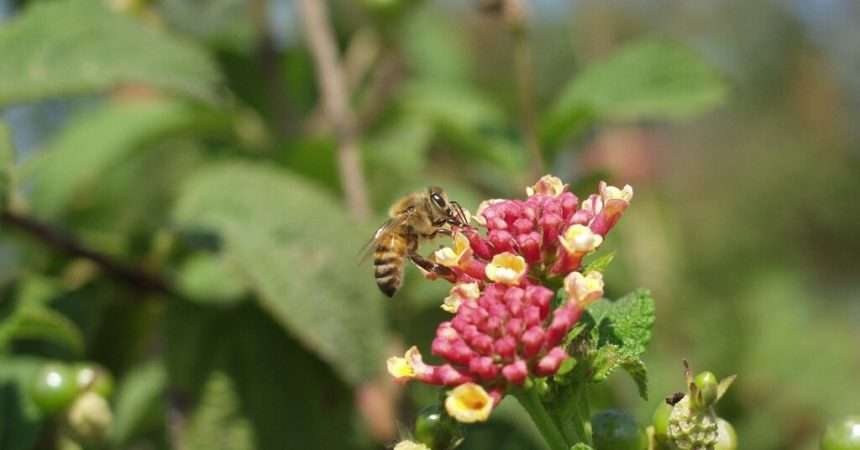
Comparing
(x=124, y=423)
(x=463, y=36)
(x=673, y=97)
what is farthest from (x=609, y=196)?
(x=463, y=36)

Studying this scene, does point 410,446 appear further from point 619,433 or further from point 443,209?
point 443,209

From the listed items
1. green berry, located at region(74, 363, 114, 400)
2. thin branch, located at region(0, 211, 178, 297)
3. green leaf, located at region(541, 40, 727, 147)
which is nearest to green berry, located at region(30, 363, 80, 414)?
green berry, located at region(74, 363, 114, 400)

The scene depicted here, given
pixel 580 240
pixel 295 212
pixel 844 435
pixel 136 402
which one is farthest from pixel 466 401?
pixel 136 402

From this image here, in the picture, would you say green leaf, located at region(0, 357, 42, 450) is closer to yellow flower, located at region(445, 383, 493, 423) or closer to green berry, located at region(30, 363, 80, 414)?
green berry, located at region(30, 363, 80, 414)

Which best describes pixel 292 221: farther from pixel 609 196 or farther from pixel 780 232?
pixel 780 232

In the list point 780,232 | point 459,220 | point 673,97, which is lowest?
point 459,220

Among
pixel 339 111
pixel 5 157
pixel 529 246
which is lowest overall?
pixel 529 246

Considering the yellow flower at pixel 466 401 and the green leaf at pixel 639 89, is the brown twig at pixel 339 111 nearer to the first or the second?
the green leaf at pixel 639 89
